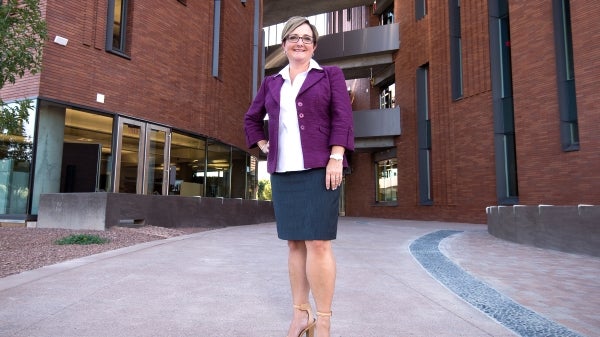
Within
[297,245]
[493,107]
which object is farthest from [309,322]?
[493,107]

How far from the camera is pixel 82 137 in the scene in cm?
1165

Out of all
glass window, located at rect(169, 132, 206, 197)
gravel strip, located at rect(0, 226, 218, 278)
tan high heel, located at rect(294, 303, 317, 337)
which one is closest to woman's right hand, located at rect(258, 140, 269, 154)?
tan high heel, located at rect(294, 303, 317, 337)

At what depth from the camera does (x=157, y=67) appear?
13.4 meters

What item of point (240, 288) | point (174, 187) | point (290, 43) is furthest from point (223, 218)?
point (290, 43)

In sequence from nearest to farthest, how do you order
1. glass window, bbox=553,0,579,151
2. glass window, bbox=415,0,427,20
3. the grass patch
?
1. the grass patch
2. glass window, bbox=553,0,579,151
3. glass window, bbox=415,0,427,20

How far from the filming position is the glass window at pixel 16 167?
10.2m

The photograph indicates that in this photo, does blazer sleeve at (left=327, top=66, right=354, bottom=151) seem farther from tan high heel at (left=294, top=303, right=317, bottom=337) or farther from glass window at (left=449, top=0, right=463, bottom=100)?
glass window at (left=449, top=0, right=463, bottom=100)

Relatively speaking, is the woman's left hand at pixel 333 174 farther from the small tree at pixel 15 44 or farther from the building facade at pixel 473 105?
the building facade at pixel 473 105

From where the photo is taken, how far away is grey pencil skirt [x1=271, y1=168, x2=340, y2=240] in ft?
Answer: 7.71

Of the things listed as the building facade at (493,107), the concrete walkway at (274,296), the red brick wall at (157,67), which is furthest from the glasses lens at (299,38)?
the building facade at (493,107)

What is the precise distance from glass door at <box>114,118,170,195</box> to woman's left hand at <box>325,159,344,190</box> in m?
10.8

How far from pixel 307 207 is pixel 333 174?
0.23m

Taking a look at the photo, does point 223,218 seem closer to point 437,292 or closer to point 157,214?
point 157,214

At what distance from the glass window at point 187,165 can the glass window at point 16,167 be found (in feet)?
14.3
